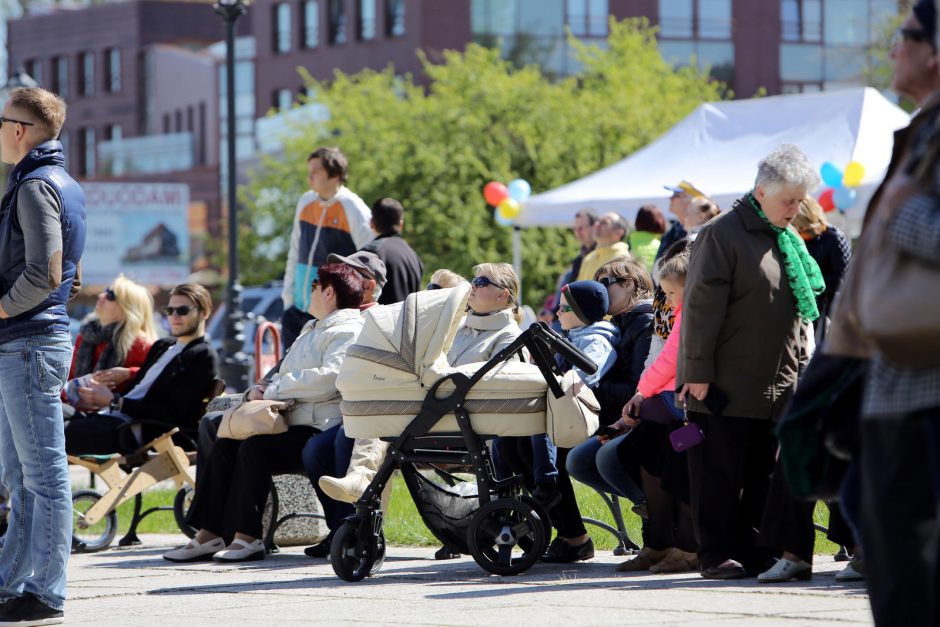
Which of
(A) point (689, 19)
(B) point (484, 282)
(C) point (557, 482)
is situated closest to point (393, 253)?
(B) point (484, 282)

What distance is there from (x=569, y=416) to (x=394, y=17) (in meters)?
51.7

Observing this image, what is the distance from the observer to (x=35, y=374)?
6582 mm

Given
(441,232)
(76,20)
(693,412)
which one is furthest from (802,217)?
(76,20)

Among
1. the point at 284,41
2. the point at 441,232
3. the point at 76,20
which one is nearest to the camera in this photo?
the point at 441,232

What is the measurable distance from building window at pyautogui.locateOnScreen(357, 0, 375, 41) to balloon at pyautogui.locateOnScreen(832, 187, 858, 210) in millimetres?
45788

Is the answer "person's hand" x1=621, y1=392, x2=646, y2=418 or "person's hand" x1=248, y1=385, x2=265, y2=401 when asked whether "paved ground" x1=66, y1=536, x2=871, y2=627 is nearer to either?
"person's hand" x1=621, y1=392, x2=646, y2=418

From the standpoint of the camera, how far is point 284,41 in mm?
63812

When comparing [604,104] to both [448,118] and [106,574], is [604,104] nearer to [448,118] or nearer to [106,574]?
[448,118]

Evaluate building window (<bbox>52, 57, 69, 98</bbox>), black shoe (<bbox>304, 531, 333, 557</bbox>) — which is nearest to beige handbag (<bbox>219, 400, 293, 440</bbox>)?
black shoe (<bbox>304, 531, 333, 557</bbox>)

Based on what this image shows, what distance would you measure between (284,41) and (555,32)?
12397 mm

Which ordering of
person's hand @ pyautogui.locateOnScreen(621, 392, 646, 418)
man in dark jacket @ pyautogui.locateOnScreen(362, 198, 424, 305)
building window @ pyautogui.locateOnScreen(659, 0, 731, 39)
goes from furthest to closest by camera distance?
building window @ pyautogui.locateOnScreen(659, 0, 731, 39)
man in dark jacket @ pyautogui.locateOnScreen(362, 198, 424, 305)
person's hand @ pyautogui.locateOnScreen(621, 392, 646, 418)

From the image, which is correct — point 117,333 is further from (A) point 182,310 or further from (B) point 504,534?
(B) point 504,534

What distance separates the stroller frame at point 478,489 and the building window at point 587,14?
166 feet

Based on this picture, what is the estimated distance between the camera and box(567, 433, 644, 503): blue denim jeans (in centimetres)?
Result: 794
